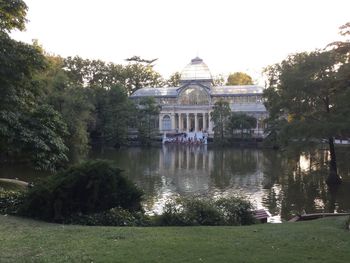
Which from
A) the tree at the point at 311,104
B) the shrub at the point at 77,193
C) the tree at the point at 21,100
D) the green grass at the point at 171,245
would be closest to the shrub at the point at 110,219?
the shrub at the point at 77,193

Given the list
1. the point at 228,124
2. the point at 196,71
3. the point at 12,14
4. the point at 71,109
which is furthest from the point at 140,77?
the point at 12,14

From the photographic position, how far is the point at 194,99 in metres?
74.9

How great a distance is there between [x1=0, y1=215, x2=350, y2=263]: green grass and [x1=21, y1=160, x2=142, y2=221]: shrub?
76.7 inches

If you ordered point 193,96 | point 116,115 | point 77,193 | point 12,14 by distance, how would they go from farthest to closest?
point 193,96, point 116,115, point 12,14, point 77,193

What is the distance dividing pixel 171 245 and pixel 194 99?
68.4 metres

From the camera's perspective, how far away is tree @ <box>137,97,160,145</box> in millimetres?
60875

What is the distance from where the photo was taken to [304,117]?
24.6 m

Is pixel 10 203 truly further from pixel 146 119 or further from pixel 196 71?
pixel 196 71

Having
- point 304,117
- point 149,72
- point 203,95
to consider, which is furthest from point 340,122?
point 149,72

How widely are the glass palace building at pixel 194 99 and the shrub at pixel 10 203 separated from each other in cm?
5966

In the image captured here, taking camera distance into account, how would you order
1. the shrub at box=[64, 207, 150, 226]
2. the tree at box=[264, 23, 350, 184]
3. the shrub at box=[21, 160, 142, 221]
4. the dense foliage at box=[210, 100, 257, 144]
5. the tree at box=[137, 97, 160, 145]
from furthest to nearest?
the tree at box=[137, 97, 160, 145], the dense foliage at box=[210, 100, 257, 144], the tree at box=[264, 23, 350, 184], the shrub at box=[21, 160, 142, 221], the shrub at box=[64, 207, 150, 226]

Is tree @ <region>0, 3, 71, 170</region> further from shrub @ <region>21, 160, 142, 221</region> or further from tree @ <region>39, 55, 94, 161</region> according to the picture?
tree @ <region>39, 55, 94, 161</region>

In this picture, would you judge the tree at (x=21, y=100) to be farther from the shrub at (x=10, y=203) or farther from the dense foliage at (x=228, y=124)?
the dense foliage at (x=228, y=124)

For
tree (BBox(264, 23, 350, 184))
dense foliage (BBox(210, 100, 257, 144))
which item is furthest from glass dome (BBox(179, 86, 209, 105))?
tree (BBox(264, 23, 350, 184))
